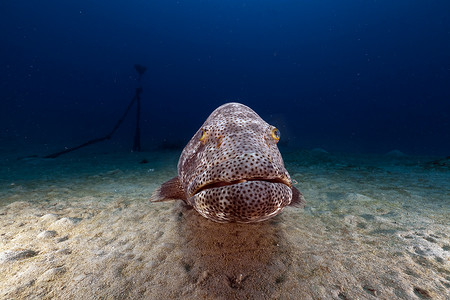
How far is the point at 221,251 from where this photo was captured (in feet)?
6.49

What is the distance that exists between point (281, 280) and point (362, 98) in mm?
197270

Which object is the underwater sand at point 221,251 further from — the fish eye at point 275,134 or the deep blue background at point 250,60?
the deep blue background at point 250,60

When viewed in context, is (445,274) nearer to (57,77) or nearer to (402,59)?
(57,77)

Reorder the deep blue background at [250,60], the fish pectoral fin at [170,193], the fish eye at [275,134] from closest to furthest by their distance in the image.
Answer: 1. the fish eye at [275,134]
2. the fish pectoral fin at [170,193]
3. the deep blue background at [250,60]

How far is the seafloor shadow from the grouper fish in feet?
1.31

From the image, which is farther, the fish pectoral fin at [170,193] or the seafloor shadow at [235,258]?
the fish pectoral fin at [170,193]

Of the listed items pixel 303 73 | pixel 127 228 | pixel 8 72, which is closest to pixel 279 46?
pixel 303 73

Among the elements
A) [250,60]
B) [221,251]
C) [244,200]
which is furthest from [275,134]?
[250,60]

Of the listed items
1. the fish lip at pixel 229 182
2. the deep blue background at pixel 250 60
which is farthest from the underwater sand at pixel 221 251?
the deep blue background at pixel 250 60

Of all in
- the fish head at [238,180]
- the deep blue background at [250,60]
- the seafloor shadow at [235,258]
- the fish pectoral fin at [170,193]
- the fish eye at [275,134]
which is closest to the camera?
the seafloor shadow at [235,258]

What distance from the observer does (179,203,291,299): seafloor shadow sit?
4.93 ft

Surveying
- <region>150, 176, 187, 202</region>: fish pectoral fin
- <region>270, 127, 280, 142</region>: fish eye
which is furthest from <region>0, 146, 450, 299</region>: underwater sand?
<region>270, 127, 280, 142</region>: fish eye

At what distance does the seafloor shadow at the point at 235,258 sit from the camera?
1.50m

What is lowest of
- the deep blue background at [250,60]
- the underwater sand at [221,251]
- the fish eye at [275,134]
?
the underwater sand at [221,251]
